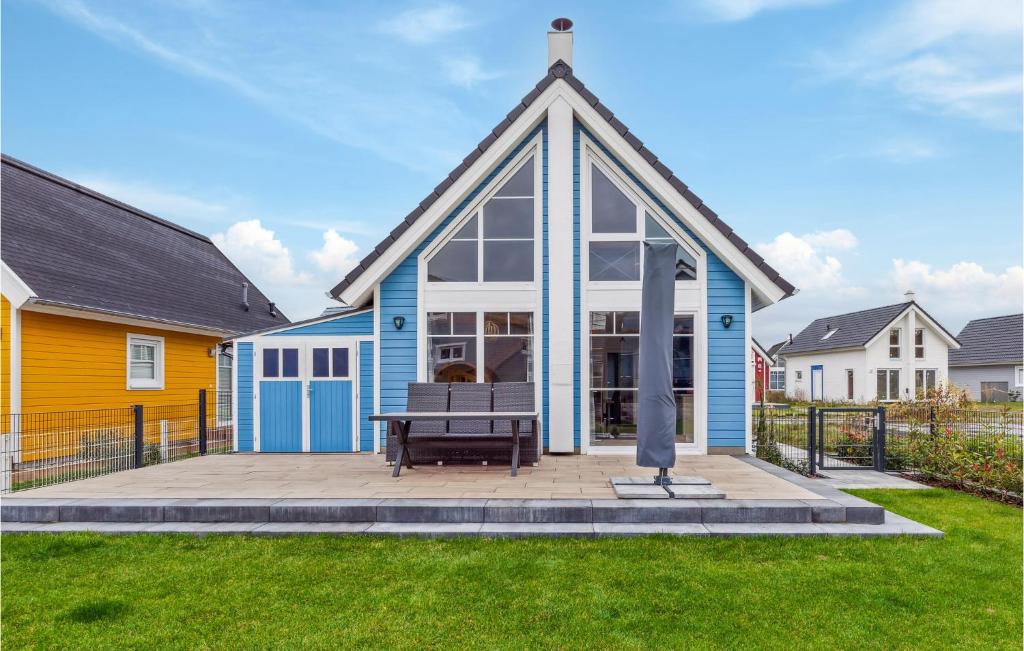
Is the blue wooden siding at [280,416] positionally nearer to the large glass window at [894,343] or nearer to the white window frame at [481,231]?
the white window frame at [481,231]

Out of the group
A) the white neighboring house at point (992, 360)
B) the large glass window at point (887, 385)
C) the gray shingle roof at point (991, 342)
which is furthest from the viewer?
the gray shingle roof at point (991, 342)

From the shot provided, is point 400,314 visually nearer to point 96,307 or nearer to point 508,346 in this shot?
point 508,346

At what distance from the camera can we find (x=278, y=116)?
1486cm

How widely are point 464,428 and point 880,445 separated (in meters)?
6.54

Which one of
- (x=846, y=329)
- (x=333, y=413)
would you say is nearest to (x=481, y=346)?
(x=333, y=413)

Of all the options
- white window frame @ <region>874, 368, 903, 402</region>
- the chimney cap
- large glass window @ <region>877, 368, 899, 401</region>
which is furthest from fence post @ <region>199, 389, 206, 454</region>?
large glass window @ <region>877, 368, 899, 401</region>

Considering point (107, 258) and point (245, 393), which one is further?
point (107, 258)

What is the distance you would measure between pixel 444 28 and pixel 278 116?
5926 millimetres

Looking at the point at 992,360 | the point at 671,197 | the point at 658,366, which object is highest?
the point at 671,197

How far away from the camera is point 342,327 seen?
9.46 metres

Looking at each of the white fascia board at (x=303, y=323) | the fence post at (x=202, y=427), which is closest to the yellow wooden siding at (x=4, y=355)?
the fence post at (x=202, y=427)

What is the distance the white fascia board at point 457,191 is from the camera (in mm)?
8977

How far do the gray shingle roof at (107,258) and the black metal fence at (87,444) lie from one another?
2.23 metres

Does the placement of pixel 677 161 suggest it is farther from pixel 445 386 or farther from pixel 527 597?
pixel 527 597
